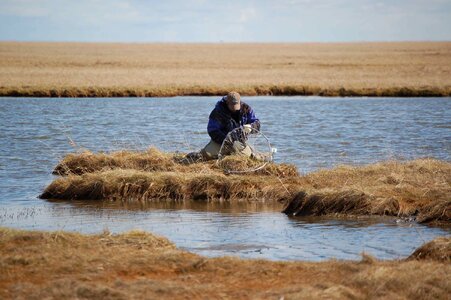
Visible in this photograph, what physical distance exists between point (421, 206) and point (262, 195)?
9.22 feet

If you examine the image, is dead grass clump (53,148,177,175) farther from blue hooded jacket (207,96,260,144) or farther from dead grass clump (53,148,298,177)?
blue hooded jacket (207,96,260,144)

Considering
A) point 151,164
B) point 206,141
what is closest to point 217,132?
point 151,164

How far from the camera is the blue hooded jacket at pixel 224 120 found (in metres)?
15.0

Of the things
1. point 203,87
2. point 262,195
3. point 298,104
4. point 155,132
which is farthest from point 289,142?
point 203,87

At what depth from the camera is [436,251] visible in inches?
336

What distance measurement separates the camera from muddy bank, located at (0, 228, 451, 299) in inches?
277

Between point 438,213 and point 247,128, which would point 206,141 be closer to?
point 247,128

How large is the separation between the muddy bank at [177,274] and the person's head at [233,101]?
606 centimetres

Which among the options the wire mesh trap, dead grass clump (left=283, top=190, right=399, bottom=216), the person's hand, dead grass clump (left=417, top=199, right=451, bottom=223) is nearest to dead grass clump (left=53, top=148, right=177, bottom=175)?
the wire mesh trap

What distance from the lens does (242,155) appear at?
1469 centimetres

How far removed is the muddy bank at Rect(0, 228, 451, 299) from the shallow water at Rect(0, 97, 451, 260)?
4.08 feet

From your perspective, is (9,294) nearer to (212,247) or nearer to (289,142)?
(212,247)

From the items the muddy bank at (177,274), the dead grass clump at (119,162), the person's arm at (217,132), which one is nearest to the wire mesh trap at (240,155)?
the person's arm at (217,132)

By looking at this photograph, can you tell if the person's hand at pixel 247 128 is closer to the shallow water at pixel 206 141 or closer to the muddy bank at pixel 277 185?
the muddy bank at pixel 277 185
